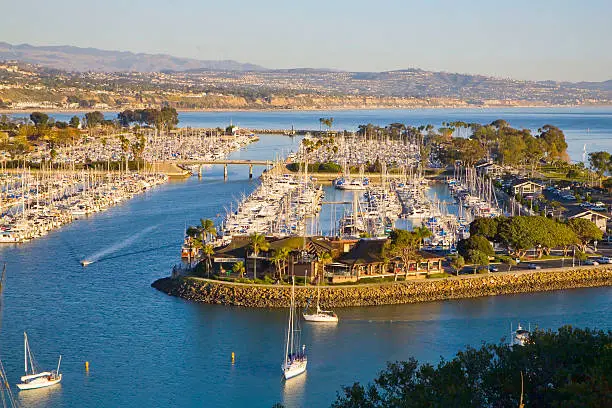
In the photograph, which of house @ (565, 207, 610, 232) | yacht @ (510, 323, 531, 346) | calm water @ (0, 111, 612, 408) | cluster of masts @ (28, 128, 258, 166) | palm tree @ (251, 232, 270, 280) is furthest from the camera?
cluster of masts @ (28, 128, 258, 166)

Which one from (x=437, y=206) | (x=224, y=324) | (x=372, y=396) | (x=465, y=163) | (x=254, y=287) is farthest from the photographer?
(x=465, y=163)

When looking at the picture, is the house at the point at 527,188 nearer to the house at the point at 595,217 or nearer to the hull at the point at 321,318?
the house at the point at 595,217

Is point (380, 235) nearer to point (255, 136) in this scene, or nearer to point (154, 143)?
point (154, 143)

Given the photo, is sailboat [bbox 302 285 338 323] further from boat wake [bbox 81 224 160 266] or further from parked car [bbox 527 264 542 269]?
boat wake [bbox 81 224 160 266]

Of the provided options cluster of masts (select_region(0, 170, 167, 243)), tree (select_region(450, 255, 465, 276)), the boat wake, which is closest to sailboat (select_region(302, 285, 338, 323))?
tree (select_region(450, 255, 465, 276))

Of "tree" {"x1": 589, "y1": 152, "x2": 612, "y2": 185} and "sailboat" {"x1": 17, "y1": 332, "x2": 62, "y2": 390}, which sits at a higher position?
"tree" {"x1": 589, "y1": 152, "x2": 612, "y2": 185}

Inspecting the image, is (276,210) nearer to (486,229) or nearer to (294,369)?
(486,229)

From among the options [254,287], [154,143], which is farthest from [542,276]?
[154,143]
